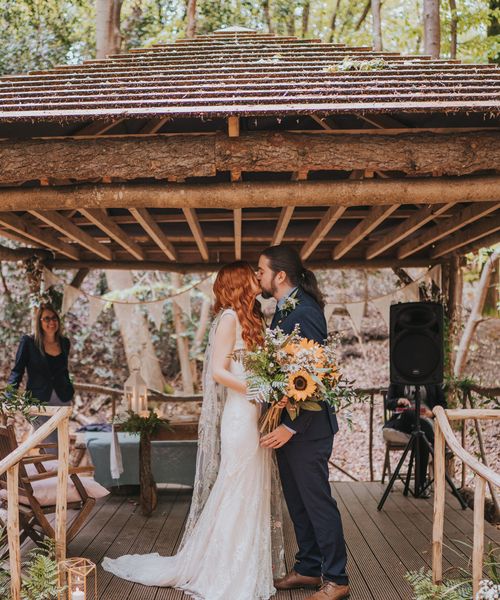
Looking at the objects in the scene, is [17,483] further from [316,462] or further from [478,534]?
[478,534]

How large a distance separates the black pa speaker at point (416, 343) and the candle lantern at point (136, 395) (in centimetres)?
227

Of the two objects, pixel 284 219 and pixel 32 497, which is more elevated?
pixel 284 219

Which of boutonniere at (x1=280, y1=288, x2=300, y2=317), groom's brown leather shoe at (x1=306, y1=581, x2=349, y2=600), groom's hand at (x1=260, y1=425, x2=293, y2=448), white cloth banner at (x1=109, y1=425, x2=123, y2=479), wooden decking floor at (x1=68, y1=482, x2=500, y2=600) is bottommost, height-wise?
wooden decking floor at (x1=68, y1=482, x2=500, y2=600)

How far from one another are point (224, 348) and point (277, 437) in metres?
0.58

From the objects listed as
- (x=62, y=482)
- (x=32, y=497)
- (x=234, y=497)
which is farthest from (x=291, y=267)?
(x=32, y=497)

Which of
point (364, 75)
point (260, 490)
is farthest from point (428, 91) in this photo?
point (260, 490)

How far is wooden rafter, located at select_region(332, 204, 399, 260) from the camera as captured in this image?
192 inches

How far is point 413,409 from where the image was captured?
6.49 metres

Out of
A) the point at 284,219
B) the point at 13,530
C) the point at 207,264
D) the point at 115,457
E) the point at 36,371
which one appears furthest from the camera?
the point at 207,264

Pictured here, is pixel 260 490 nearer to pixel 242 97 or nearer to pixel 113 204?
pixel 113 204

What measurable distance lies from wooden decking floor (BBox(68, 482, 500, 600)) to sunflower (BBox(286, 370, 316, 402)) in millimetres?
1187

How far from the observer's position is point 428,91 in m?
→ 4.05

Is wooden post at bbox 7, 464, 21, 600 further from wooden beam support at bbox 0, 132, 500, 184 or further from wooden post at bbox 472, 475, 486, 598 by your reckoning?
wooden post at bbox 472, 475, 486, 598

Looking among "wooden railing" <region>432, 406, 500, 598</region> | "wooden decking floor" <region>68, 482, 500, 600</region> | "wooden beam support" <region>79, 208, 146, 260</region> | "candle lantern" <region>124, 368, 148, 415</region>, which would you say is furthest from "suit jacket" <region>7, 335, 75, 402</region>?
"wooden railing" <region>432, 406, 500, 598</region>
